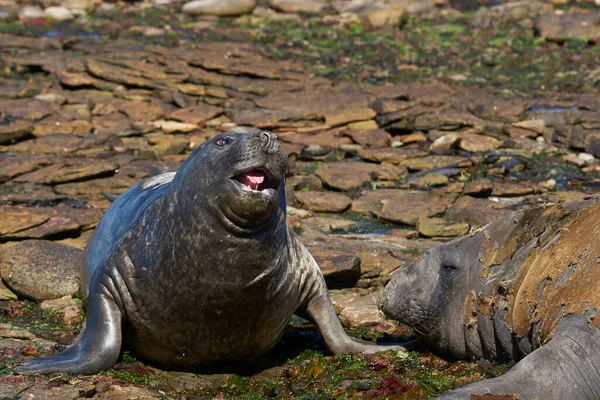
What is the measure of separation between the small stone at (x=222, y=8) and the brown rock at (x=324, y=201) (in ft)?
39.5

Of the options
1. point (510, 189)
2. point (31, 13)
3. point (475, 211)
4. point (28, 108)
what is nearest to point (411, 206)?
point (475, 211)

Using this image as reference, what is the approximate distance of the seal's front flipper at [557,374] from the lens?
214 inches

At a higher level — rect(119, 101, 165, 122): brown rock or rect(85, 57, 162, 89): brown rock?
rect(85, 57, 162, 89): brown rock

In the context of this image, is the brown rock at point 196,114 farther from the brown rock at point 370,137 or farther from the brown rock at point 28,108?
the brown rock at point 370,137

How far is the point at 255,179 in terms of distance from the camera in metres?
6.21

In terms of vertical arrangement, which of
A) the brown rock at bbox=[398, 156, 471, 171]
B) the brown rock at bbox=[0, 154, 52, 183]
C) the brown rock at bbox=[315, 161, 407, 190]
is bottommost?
the brown rock at bbox=[398, 156, 471, 171]

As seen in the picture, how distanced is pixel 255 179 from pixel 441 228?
488cm

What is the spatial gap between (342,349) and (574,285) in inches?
74.8

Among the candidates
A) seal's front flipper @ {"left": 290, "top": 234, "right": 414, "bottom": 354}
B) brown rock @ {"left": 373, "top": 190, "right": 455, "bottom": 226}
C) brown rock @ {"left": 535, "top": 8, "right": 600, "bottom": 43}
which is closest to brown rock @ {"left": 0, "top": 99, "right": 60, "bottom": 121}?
brown rock @ {"left": 373, "top": 190, "right": 455, "bottom": 226}

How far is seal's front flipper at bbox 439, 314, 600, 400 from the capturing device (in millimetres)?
5426

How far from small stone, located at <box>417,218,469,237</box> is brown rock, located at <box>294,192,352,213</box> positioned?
4.16 ft

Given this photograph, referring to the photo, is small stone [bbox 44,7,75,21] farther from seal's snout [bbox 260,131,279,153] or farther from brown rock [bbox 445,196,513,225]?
seal's snout [bbox 260,131,279,153]

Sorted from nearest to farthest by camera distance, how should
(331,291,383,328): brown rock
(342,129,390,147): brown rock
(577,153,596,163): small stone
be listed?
(331,291,383,328): brown rock, (577,153,596,163): small stone, (342,129,390,147): brown rock

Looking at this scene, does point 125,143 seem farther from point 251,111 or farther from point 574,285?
point 574,285
